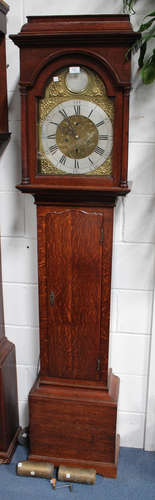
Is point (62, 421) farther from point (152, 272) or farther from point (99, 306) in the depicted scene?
point (152, 272)

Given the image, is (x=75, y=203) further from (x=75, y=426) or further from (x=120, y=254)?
(x=75, y=426)

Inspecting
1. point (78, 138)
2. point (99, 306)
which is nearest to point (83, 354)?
Answer: point (99, 306)

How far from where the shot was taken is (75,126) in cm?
147

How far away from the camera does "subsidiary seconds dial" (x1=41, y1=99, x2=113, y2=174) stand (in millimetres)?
1455

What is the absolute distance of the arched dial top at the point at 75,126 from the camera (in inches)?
56.6

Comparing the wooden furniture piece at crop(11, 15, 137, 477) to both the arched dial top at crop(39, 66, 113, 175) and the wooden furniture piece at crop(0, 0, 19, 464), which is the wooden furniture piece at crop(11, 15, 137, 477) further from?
the wooden furniture piece at crop(0, 0, 19, 464)

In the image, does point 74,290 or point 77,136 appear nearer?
point 77,136

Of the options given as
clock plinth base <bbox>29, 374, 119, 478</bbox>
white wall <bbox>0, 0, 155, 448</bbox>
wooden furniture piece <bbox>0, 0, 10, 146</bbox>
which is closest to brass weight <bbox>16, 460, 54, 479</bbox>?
clock plinth base <bbox>29, 374, 119, 478</bbox>

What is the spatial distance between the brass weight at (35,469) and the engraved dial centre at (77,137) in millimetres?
1292

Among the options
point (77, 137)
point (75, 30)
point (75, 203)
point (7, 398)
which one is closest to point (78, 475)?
point (7, 398)

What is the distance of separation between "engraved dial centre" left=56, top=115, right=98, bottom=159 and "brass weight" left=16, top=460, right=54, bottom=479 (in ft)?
4.24

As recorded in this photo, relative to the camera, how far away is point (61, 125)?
1483mm

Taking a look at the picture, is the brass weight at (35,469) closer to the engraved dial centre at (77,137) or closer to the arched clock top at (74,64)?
the engraved dial centre at (77,137)

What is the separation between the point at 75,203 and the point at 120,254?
14.6 inches
